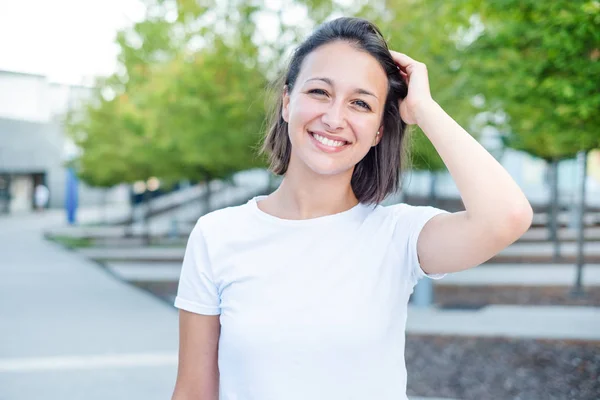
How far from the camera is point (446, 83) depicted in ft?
27.7

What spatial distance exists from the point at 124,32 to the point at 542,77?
12.9 meters

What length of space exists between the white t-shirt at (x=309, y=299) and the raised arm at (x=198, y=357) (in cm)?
4

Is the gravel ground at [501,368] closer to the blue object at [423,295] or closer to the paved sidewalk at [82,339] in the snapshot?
the blue object at [423,295]

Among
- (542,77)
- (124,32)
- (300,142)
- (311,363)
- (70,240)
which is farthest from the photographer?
(70,240)

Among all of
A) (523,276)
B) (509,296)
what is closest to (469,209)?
(509,296)

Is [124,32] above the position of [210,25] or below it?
above

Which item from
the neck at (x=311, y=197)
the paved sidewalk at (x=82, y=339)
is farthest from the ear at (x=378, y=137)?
the paved sidewalk at (x=82, y=339)

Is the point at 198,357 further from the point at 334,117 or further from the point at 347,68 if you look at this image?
the point at 347,68

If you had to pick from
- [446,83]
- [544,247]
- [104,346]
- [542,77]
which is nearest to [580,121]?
[542,77]

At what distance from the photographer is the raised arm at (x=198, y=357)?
71.6 inches

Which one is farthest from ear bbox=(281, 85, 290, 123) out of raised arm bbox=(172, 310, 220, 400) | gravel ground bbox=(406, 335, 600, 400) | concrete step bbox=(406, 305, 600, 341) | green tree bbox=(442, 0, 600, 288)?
concrete step bbox=(406, 305, 600, 341)

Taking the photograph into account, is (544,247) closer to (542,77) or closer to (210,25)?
(210,25)

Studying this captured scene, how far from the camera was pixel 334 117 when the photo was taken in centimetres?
176

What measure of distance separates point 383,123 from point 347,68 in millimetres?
250
